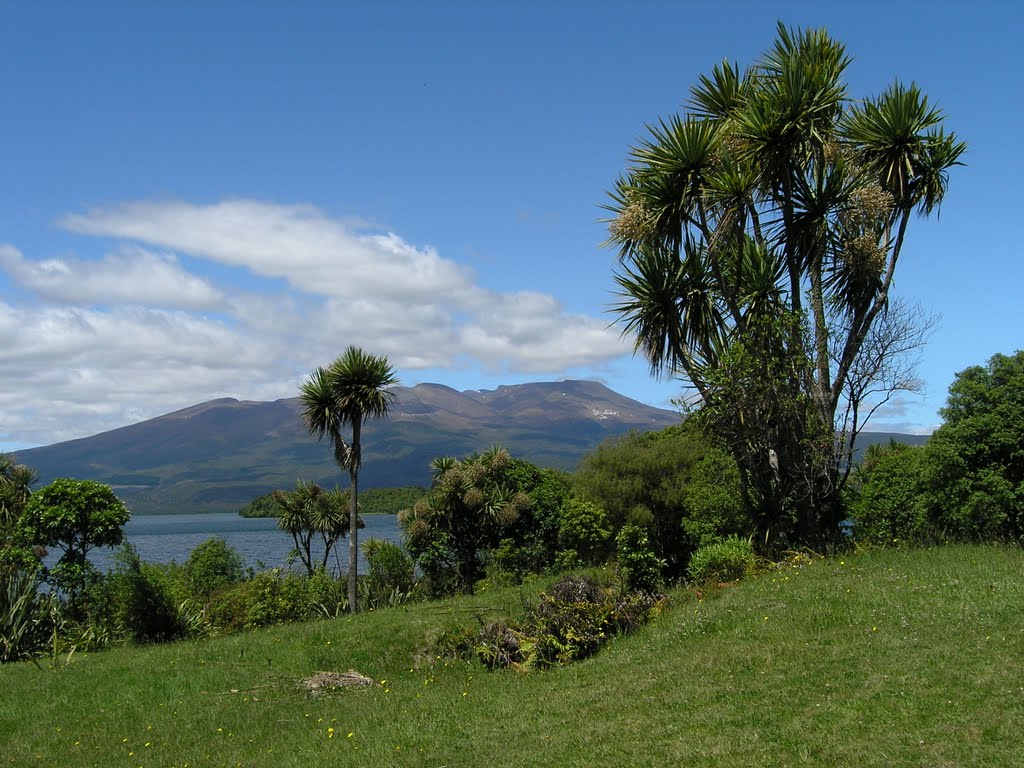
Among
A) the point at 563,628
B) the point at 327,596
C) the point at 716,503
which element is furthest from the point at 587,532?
the point at 563,628

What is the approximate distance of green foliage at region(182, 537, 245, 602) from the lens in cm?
3288

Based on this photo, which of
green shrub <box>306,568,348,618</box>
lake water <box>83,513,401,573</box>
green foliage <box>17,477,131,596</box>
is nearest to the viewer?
green foliage <box>17,477,131,596</box>

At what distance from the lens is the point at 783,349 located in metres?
17.6

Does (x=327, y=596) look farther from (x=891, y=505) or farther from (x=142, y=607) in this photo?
(x=891, y=505)

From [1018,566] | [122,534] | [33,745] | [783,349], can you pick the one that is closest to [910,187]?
[783,349]

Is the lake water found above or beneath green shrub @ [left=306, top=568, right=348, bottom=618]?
beneath

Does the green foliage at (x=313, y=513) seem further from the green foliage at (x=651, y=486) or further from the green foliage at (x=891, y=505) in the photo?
the green foliage at (x=891, y=505)

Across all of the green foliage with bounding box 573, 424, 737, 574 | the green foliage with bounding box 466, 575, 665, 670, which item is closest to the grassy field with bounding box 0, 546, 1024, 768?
the green foliage with bounding box 466, 575, 665, 670

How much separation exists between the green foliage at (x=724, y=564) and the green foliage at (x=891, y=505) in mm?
3437

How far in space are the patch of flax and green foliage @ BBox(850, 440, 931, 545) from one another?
35.5 ft

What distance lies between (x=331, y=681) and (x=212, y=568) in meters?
24.2

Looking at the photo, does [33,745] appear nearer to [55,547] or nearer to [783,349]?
[783,349]

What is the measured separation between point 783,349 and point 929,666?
951 centimetres

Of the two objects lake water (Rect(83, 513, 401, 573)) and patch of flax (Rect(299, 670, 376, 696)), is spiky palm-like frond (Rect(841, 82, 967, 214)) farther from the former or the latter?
lake water (Rect(83, 513, 401, 573))
